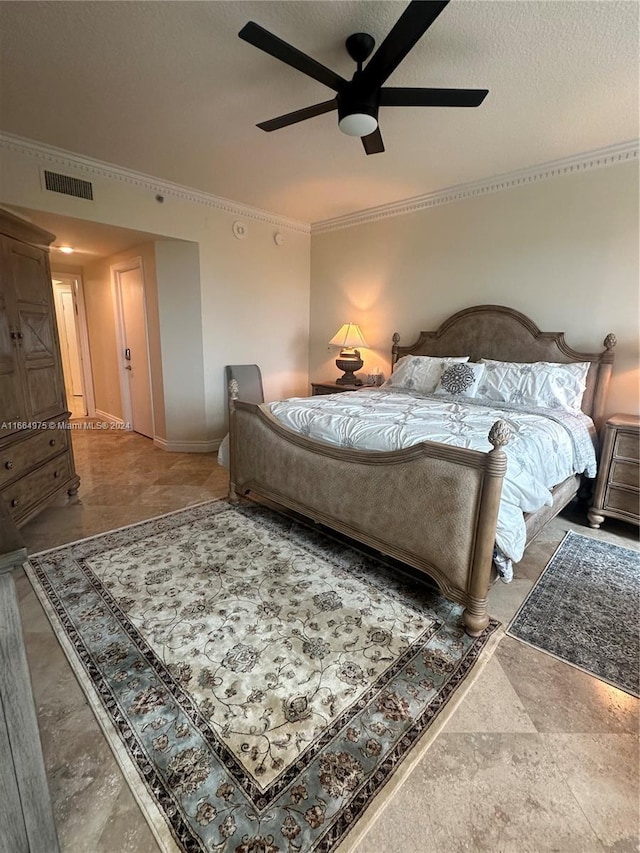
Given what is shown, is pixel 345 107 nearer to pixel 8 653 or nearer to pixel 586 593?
pixel 8 653

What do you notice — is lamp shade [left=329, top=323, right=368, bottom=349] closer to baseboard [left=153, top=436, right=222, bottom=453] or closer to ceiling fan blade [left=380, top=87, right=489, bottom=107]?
baseboard [left=153, top=436, right=222, bottom=453]

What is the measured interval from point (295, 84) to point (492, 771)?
3313mm

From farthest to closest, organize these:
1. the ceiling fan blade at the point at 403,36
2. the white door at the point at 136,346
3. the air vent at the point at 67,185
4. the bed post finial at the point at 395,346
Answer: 1. the white door at the point at 136,346
2. the bed post finial at the point at 395,346
3. the air vent at the point at 67,185
4. the ceiling fan blade at the point at 403,36

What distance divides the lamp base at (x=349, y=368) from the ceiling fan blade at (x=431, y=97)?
9.24 feet

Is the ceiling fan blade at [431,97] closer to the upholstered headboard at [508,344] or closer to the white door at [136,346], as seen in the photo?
the upholstered headboard at [508,344]

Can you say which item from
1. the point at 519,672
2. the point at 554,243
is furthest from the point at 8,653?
the point at 554,243

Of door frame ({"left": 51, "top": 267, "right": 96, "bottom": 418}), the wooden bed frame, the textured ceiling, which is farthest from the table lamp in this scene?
door frame ({"left": 51, "top": 267, "right": 96, "bottom": 418})

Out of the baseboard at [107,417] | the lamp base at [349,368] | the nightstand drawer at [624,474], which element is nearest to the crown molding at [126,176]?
the lamp base at [349,368]

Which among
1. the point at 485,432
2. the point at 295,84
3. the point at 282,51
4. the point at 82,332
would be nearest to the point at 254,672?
the point at 485,432

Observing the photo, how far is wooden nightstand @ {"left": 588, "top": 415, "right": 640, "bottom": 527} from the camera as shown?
8.91 feet

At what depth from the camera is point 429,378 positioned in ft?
12.2

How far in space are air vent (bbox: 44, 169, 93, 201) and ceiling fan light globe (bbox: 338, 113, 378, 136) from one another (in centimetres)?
250

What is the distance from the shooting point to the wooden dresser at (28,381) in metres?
2.45

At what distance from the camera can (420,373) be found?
148 inches
